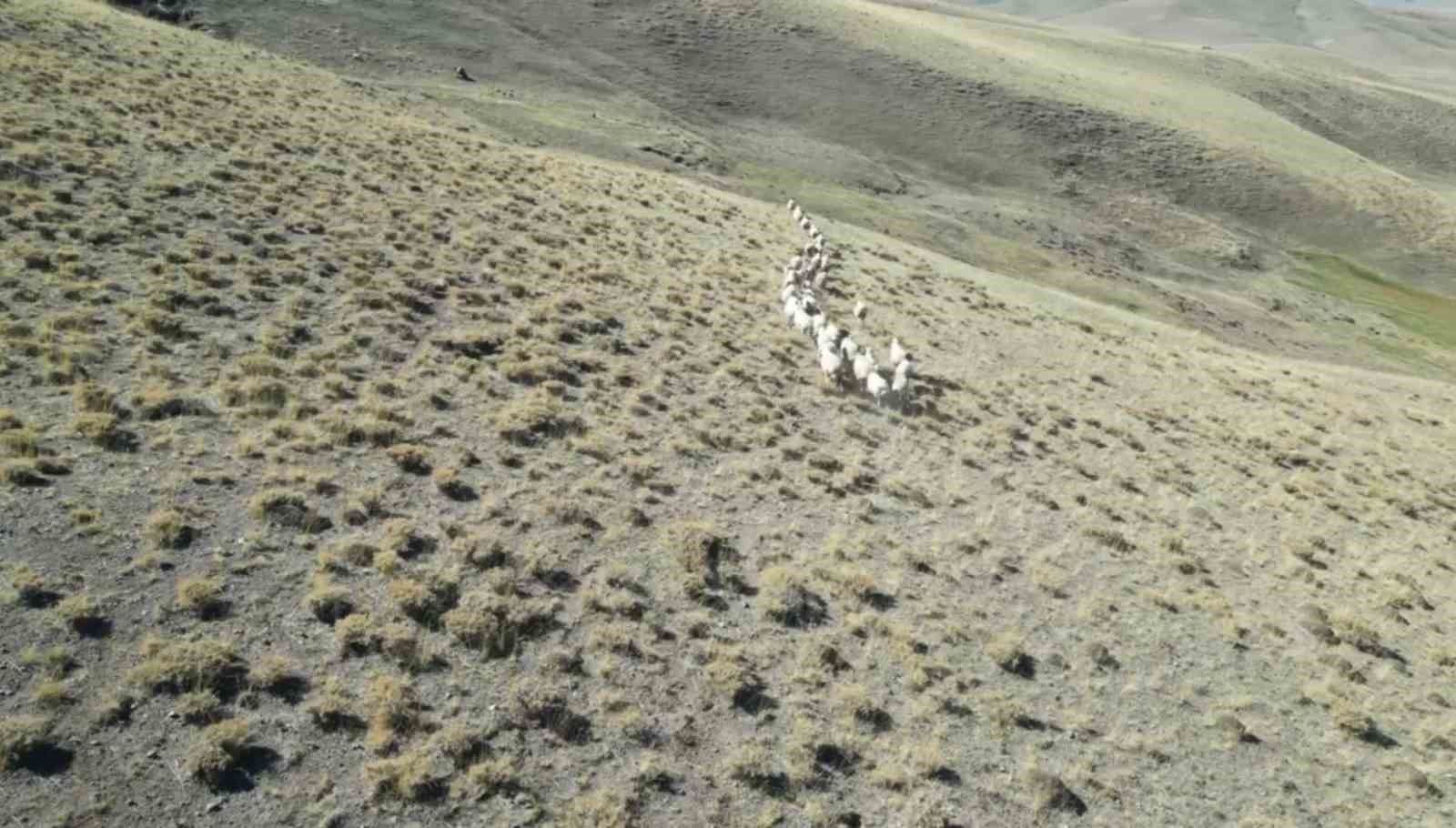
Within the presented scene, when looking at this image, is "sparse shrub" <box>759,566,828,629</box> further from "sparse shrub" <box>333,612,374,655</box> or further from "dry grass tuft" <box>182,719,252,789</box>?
"dry grass tuft" <box>182,719,252,789</box>

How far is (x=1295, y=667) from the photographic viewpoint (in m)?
14.9

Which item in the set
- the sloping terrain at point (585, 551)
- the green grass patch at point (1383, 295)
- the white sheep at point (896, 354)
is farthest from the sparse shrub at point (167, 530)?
the green grass patch at point (1383, 295)

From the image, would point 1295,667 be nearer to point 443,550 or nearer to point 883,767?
point 883,767

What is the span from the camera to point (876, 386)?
74.6 ft

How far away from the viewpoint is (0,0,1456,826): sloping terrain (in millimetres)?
10117

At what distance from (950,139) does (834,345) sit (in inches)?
2185

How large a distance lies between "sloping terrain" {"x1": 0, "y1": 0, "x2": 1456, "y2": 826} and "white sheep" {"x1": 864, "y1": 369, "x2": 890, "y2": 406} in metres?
0.58

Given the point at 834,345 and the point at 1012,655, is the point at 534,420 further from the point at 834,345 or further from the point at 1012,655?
the point at 834,345

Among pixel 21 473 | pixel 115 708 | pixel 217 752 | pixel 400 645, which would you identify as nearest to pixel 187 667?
pixel 115 708

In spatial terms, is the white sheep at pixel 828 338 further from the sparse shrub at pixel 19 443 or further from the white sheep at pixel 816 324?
the sparse shrub at pixel 19 443

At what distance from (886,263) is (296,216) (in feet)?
82.8

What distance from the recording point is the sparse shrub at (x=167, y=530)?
38.9ft

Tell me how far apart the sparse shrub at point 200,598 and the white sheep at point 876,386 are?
15962mm

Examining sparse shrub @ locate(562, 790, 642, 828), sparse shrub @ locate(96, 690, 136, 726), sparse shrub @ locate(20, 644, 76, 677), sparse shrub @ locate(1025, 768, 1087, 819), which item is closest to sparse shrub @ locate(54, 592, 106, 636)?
sparse shrub @ locate(20, 644, 76, 677)
